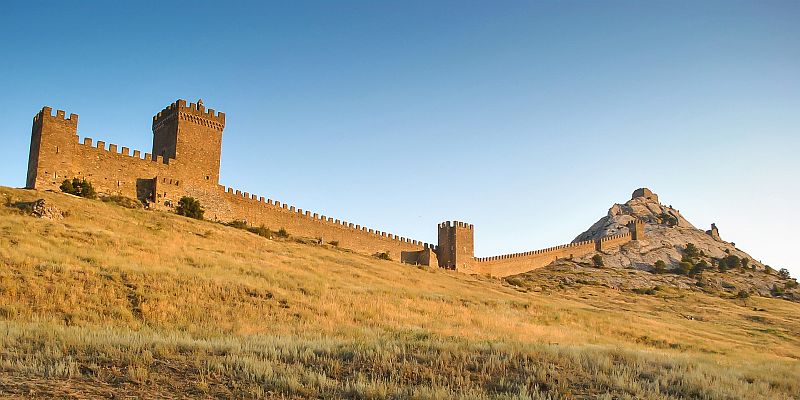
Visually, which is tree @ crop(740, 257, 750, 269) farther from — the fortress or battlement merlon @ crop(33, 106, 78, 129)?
battlement merlon @ crop(33, 106, 78, 129)

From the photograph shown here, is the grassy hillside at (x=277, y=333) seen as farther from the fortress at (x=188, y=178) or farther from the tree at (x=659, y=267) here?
the tree at (x=659, y=267)

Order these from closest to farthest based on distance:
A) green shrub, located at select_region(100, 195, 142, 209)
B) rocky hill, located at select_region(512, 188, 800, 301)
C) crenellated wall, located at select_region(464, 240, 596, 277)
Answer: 1. green shrub, located at select_region(100, 195, 142, 209)
2. crenellated wall, located at select_region(464, 240, 596, 277)
3. rocky hill, located at select_region(512, 188, 800, 301)

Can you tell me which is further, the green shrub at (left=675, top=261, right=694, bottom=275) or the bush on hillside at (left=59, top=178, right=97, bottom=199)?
the green shrub at (left=675, top=261, right=694, bottom=275)

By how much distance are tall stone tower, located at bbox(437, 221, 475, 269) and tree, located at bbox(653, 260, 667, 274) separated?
A: 23.9m

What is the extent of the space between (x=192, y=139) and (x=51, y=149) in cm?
925

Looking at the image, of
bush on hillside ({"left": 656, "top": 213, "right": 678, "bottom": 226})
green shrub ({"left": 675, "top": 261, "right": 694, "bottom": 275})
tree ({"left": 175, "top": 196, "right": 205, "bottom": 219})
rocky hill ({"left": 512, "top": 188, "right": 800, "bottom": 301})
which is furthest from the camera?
bush on hillside ({"left": 656, "top": 213, "right": 678, "bottom": 226})

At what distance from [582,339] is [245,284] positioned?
10.7m

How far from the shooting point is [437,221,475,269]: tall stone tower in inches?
2098

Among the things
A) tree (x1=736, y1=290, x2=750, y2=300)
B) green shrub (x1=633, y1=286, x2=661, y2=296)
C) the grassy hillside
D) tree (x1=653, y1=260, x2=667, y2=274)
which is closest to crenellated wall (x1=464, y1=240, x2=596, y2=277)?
tree (x1=653, y1=260, x2=667, y2=274)

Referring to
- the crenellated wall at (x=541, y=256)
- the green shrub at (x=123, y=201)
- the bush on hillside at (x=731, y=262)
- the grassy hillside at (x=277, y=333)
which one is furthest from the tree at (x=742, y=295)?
the green shrub at (x=123, y=201)

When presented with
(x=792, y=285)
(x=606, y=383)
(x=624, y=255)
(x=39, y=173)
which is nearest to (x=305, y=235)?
(x=39, y=173)

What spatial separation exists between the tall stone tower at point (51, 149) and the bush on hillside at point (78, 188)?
16.4 inches

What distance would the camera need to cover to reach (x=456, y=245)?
2101 inches

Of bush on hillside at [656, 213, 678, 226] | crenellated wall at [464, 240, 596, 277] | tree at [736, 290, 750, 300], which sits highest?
bush on hillside at [656, 213, 678, 226]
